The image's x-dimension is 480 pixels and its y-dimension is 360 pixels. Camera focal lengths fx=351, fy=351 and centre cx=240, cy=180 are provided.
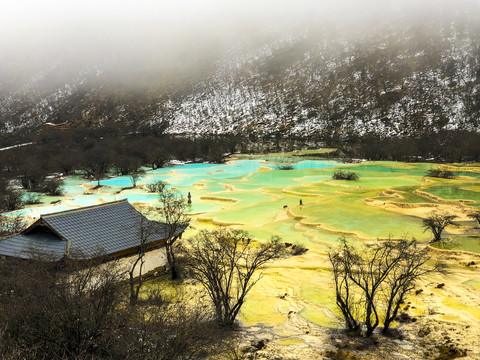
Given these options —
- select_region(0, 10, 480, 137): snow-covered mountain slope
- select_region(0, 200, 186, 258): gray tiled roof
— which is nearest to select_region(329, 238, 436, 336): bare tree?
select_region(0, 200, 186, 258): gray tiled roof

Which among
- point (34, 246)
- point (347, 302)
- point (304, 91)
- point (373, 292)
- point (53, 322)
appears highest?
point (304, 91)

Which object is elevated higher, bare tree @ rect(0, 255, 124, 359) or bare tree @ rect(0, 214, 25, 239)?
bare tree @ rect(0, 255, 124, 359)

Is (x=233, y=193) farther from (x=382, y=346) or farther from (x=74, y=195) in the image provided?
(x=382, y=346)

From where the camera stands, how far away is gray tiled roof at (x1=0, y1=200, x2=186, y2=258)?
541 inches

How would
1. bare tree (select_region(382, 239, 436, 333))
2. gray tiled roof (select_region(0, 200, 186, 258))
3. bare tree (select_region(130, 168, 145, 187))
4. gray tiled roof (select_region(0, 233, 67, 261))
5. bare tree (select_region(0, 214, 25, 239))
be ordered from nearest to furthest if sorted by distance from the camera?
bare tree (select_region(382, 239, 436, 333))
gray tiled roof (select_region(0, 233, 67, 261))
gray tiled roof (select_region(0, 200, 186, 258))
bare tree (select_region(0, 214, 25, 239))
bare tree (select_region(130, 168, 145, 187))

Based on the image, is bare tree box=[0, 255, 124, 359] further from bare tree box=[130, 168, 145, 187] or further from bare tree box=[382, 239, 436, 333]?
bare tree box=[130, 168, 145, 187]

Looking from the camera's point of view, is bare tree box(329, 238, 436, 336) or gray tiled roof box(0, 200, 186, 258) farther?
gray tiled roof box(0, 200, 186, 258)

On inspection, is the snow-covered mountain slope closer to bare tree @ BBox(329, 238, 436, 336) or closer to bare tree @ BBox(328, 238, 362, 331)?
bare tree @ BBox(329, 238, 436, 336)

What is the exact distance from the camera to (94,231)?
49.1ft

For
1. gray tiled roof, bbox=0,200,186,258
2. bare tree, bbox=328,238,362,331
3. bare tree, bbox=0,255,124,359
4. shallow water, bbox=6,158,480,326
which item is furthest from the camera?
shallow water, bbox=6,158,480,326

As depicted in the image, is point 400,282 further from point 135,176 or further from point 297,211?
point 135,176

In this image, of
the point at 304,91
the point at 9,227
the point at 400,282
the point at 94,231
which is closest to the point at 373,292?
the point at 400,282

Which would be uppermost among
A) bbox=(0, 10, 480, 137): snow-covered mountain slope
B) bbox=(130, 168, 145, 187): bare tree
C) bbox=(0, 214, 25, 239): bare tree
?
bbox=(0, 10, 480, 137): snow-covered mountain slope

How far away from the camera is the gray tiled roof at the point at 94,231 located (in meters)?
13.8
